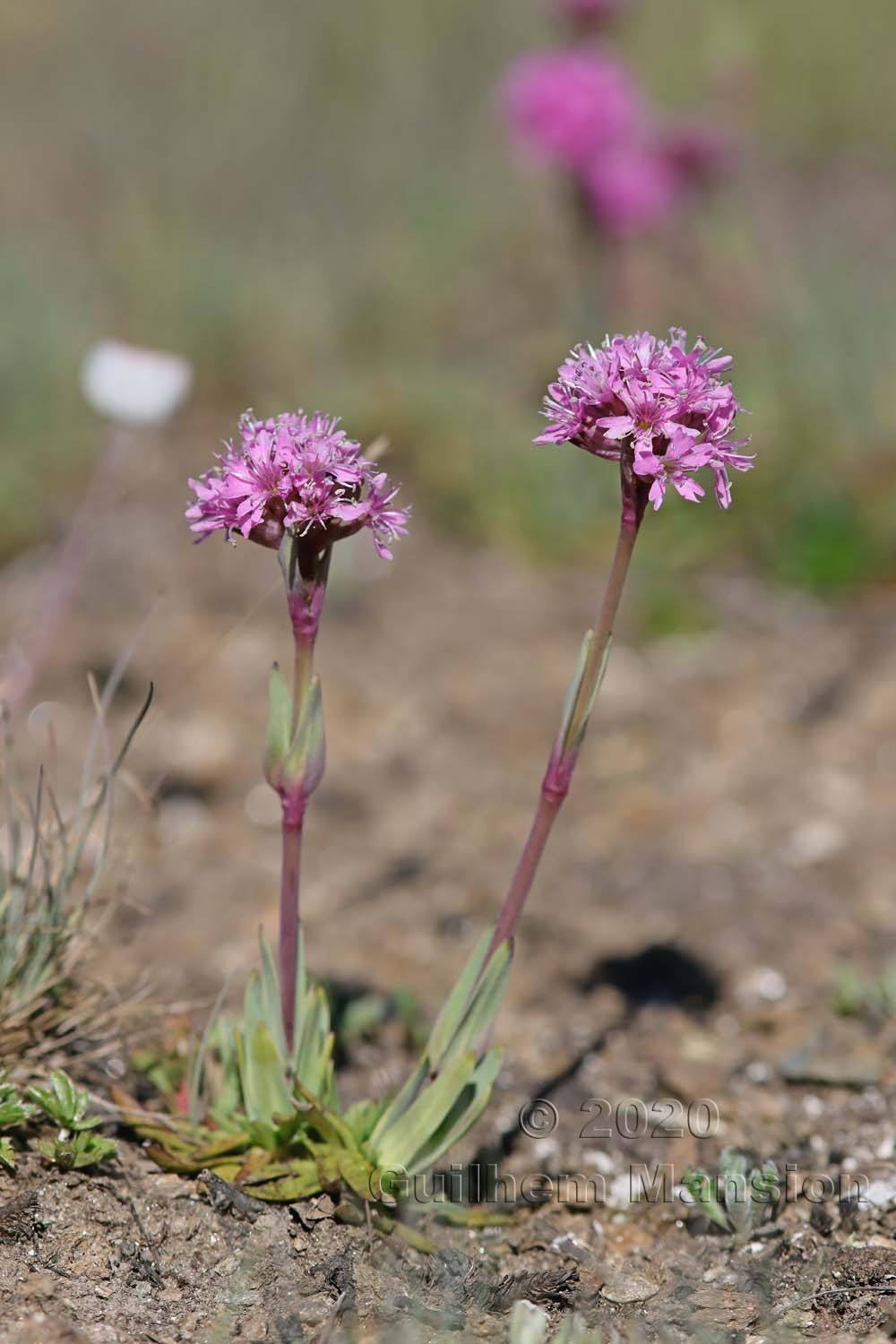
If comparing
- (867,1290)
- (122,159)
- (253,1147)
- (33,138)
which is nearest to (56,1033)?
(253,1147)

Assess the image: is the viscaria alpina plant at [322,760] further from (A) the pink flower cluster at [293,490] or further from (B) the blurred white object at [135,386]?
(B) the blurred white object at [135,386]

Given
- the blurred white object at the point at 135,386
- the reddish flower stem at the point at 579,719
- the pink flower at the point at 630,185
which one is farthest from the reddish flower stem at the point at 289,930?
the pink flower at the point at 630,185

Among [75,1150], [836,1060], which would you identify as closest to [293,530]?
[75,1150]

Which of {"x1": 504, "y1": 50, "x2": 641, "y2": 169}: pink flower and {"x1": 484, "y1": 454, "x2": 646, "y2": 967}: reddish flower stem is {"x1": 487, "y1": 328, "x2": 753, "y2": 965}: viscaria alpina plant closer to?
{"x1": 484, "y1": 454, "x2": 646, "y2": 967}: reddish flower stem

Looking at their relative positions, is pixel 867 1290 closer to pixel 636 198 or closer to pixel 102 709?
pixel 102 709

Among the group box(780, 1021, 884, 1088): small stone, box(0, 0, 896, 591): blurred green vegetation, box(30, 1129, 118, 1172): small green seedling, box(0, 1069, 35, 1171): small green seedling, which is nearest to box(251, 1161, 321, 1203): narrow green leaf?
box(30, 1129, 118, 1172): small green seedling

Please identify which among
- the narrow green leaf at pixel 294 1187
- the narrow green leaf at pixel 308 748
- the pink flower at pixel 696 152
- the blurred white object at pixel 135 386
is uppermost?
the pink flower at pixel 696 152
